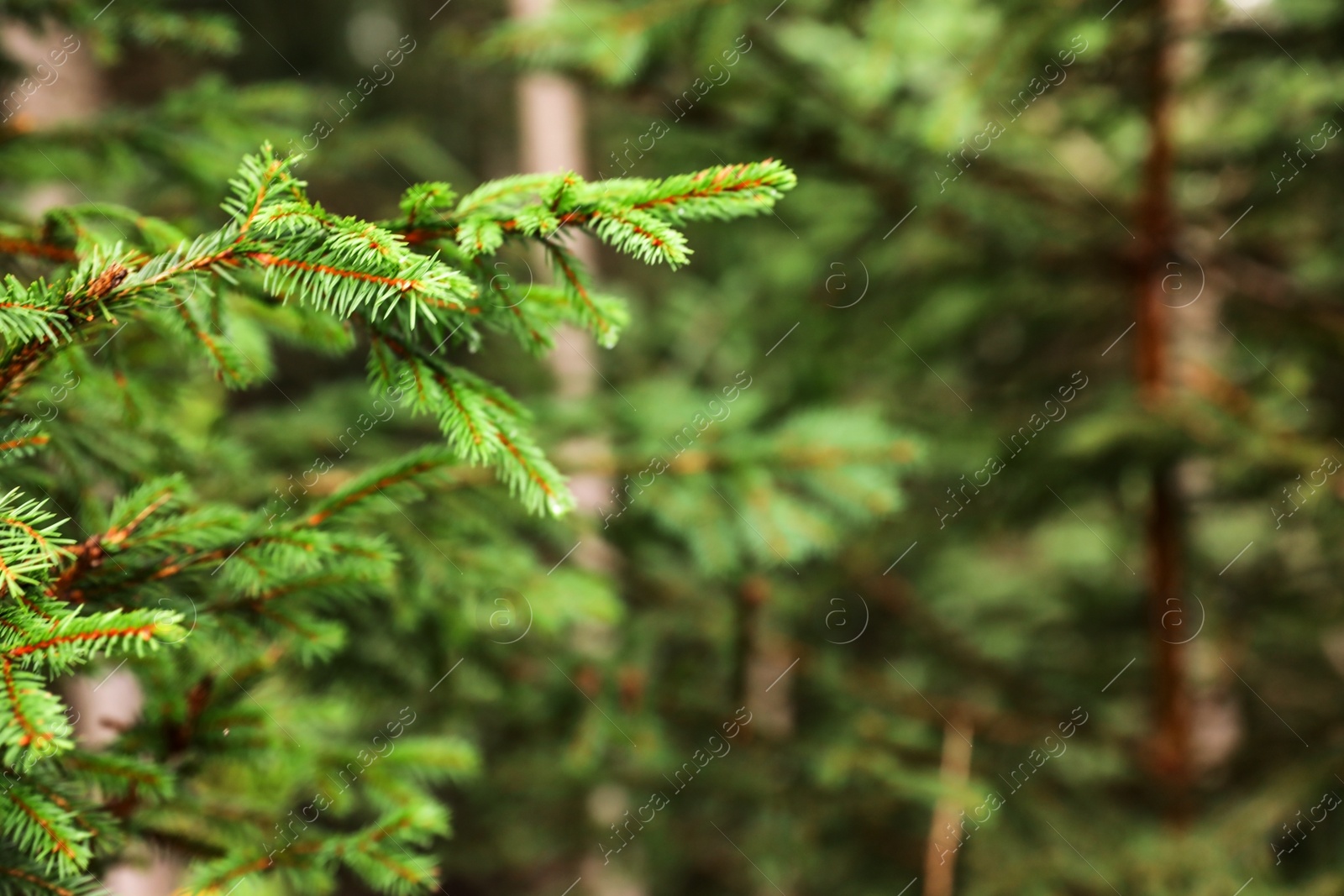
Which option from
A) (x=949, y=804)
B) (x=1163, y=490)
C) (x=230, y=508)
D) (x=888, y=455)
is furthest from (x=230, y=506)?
(x=1163, y=490)

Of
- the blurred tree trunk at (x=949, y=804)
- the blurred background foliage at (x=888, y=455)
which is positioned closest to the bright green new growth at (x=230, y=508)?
the blurred background foliage at (x=888, y=455)

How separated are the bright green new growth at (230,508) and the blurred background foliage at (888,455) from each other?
0.36 meters

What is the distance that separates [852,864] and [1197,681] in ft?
6.66

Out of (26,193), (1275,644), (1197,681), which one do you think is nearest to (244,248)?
(26,193)

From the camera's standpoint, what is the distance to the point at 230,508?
147 centimetres

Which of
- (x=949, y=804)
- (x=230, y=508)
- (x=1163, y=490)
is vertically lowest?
(x=949, y=804)

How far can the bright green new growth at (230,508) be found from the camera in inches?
41.3

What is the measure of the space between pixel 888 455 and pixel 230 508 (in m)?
1.90

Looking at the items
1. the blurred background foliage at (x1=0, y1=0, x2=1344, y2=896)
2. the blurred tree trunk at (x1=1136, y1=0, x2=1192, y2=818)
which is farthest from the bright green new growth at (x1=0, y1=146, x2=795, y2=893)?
the blurred tree trunk at (x1=1136, y1=0, x2=1192, y2=818)

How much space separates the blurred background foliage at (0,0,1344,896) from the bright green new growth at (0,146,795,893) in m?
0.36

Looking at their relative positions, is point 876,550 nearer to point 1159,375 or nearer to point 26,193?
point 1159,375

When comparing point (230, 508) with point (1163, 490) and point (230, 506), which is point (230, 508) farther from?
point (1163, 490)

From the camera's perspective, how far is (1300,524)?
12.2ft

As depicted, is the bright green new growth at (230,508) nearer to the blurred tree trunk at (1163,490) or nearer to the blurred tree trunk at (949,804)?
the blurred tree trunk at (949,804)
